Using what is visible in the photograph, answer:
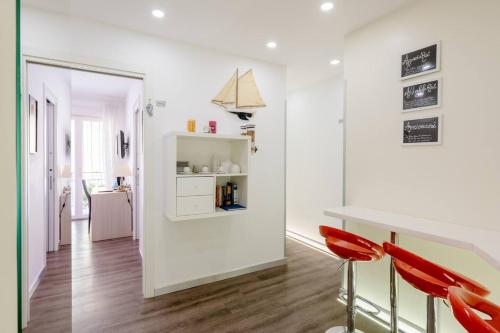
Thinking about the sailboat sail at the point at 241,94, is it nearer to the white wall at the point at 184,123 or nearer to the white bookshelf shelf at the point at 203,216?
the white wall at the point at 184,123

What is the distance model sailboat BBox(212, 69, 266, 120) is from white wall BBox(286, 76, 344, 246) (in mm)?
1530

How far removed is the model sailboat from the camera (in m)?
3.03

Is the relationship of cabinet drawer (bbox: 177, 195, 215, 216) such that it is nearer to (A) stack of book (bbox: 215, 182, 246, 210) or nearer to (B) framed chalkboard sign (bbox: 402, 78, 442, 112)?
(A) stack of book (bbox: 215, 182, 246, 210)

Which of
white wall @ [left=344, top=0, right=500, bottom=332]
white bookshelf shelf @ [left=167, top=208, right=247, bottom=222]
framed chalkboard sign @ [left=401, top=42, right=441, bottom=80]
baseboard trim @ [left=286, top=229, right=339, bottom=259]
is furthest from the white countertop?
baseboard trim @ [left=286, top=229, right=339, bottom=259]

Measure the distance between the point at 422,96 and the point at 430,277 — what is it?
1.42m

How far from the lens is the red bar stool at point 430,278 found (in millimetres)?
1338

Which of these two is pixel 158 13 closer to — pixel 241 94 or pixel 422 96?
pixel 241 94

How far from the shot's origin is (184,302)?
2.68 m

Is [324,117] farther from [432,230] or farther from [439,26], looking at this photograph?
[432,230]

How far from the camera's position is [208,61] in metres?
3.12

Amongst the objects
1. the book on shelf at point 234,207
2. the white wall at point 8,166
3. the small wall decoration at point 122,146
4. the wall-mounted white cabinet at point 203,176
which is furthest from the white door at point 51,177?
the small wall decoration at point 122,146

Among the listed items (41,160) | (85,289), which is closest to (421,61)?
(41,160)

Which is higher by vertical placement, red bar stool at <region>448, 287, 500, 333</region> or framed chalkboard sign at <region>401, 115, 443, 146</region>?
framed chalkboard sign at <region>401, 115, 443, 146</region>

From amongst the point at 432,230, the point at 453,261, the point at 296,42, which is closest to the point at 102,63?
the point at 296,42
